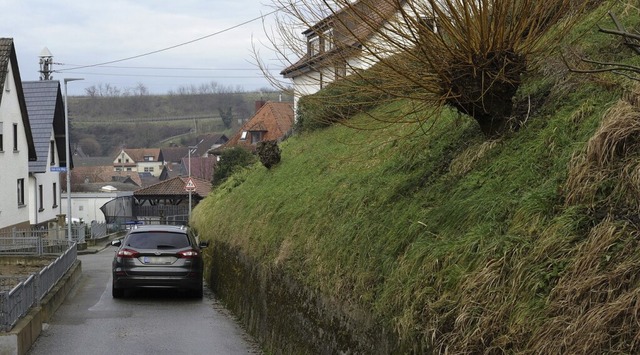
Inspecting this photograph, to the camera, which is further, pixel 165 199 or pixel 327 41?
pixel 165 199

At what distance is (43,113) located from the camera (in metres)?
47.3

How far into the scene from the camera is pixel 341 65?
8.73m

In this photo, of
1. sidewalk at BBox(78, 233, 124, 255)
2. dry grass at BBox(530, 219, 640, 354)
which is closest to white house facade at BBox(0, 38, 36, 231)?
sidewalk at BBox(78, 233, 124, 255)

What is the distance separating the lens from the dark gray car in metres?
16.7

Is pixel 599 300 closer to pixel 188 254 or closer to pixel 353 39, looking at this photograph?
pixel 353 39

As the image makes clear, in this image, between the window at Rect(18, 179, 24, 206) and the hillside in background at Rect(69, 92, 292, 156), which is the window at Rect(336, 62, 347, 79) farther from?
the hillside in background at Rect(69, 92, 292, 156)

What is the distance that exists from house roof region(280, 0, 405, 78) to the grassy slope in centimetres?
172

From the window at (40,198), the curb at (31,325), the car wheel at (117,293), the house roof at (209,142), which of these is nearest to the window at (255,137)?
the window at (40,198)

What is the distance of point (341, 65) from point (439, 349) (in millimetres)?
3958

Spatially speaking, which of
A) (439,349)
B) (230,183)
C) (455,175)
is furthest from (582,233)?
(230,183)

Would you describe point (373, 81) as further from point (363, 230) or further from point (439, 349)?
point (439, 349)

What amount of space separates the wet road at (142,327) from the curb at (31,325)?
158 mm

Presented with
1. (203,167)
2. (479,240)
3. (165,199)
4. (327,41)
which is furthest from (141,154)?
(479,240)

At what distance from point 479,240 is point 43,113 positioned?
4475cm
